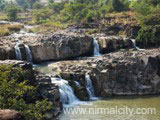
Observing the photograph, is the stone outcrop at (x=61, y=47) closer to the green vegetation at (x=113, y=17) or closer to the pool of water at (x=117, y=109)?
the green vegetation at (x=113, y=17)

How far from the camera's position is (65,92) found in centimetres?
3622

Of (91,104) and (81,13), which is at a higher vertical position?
(81,13)

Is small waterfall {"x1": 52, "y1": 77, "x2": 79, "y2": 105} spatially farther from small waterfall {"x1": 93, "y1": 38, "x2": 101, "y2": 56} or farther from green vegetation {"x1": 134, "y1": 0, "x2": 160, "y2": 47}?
green vegetation {"x1": 134, "y1": 0, "x2": 160, "y2": 47}

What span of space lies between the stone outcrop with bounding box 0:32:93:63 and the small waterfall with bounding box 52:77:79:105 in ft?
37.4

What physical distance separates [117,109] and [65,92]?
6483 mm

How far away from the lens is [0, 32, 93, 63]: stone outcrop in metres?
47.3

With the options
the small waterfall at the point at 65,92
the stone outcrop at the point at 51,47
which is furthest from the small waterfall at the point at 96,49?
the small waterfall at the point at 65,92

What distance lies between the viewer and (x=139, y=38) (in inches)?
2281

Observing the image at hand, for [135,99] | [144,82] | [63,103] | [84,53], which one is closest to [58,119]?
[63,103]

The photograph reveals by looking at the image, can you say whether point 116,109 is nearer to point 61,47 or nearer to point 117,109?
point 117,109

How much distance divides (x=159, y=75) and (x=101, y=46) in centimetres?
1577

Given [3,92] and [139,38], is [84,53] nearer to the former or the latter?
[139,38]

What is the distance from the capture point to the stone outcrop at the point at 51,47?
155ft

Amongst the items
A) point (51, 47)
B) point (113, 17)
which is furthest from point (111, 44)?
point (113, 17)
